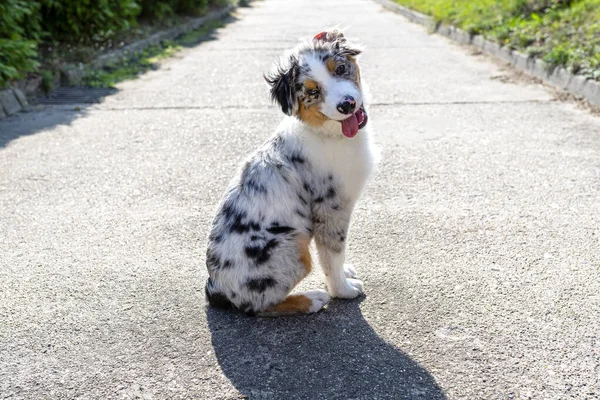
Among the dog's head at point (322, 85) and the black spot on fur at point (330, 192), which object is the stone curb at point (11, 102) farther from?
the black spot on fur at point (330, 192)

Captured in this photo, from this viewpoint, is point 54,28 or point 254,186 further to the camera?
point 54,28

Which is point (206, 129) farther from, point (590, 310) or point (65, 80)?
point (590, 310)

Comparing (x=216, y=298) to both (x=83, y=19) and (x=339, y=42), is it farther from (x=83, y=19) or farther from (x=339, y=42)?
(x=83, y=19)

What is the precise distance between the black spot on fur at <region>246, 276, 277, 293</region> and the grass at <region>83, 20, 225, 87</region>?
8.01 metres

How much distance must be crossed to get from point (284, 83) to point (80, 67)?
861 centimetres

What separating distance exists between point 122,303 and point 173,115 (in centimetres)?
497

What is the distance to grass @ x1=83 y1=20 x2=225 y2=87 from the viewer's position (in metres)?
10.6

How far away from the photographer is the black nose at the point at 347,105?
3129mm

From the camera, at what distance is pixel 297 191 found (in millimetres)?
3426

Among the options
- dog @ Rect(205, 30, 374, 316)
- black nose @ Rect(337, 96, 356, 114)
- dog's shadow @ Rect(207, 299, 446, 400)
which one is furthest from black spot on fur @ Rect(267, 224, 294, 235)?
black nose @ Rect(337, 96, 356, 114)

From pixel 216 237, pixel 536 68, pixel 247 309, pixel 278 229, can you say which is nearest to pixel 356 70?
pixel 278 229

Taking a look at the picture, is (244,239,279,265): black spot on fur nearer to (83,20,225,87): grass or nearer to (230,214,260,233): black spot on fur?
(230,214,260,233): black spot on fur

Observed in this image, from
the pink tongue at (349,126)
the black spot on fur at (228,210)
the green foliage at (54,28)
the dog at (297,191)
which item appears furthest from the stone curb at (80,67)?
the pink tongue at (349,126)

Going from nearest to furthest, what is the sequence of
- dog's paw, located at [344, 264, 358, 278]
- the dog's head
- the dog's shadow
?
the dog's shadow, the dog's head, dog's paw, located at [344, 264, 358, 278]
